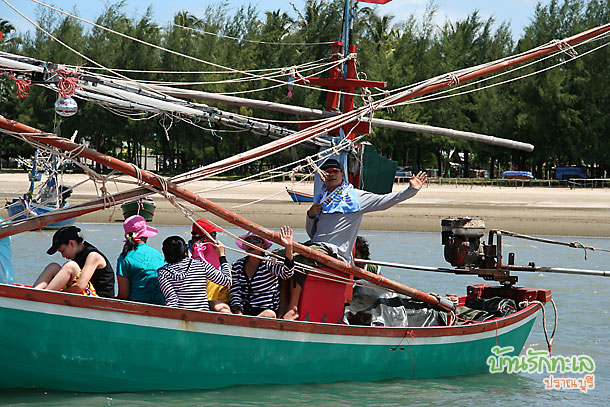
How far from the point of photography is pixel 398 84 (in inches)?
1955

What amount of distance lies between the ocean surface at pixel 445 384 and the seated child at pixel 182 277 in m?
0.91

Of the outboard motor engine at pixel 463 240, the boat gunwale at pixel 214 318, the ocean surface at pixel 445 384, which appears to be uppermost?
the outboard motor engine at pixel 463 240

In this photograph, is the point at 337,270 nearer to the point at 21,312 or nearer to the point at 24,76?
the point at 21,312

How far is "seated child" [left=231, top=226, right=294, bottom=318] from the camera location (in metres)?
7.70

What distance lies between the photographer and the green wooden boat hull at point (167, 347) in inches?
271

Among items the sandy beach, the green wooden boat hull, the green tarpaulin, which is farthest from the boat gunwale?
the sandy beach

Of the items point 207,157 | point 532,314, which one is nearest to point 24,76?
point 532,314

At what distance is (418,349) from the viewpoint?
27.9ft

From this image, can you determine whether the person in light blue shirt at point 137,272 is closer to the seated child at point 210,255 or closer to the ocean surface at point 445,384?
the seated child at point 210,255

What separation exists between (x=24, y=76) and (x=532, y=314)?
20.8 feet

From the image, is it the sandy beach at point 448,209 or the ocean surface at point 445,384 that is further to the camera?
the sandy beach at point 448,209

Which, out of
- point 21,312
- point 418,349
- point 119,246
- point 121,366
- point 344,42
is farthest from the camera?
point 119,246

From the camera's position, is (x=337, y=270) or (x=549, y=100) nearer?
(x=337, y=270)

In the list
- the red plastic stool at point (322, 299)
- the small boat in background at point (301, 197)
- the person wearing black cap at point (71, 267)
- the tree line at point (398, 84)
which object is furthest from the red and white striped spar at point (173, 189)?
the tree line at point (398, 84)
